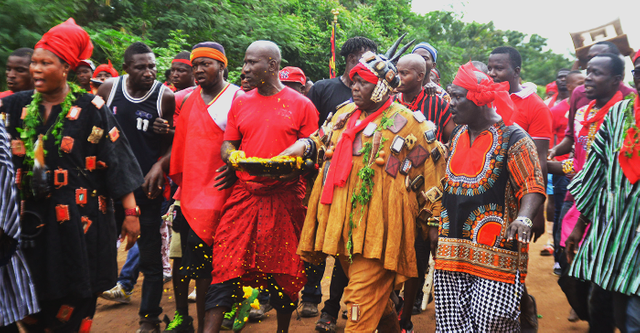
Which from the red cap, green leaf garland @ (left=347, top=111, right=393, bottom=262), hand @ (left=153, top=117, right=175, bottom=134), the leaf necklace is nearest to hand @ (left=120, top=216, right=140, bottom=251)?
the leaf necklace

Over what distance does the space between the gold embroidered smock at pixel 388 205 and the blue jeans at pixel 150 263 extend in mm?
1680

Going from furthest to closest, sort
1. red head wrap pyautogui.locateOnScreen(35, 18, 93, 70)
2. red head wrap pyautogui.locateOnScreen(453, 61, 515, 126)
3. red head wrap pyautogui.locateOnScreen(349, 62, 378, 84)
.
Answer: red head wrap pyautogui.locateOnScreen(349, 62, 378, 84)
red head wrap pyautogui.locateOnScreen(453, 61, 515, 126)
red head wrap pyautogui.locateOnScreen(35, 18, 93, 70)

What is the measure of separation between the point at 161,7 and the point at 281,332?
950cm

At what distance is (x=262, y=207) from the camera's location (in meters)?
4.34

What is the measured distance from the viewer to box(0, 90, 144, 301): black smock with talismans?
11.4 ft

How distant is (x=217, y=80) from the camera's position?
4.90 m

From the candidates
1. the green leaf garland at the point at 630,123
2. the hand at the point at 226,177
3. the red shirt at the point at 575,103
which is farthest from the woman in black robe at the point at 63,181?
the red shirt at the point at 575,103

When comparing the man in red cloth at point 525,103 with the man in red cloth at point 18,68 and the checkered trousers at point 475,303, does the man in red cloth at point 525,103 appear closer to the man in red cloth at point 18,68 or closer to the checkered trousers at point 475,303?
the checkered trousers at point 475,303

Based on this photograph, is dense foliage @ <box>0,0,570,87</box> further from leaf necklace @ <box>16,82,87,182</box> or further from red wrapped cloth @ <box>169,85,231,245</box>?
leaf necklace @ <box>16,82,87,182</box>

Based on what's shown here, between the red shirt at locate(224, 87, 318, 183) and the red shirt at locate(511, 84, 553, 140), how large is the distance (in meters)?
2.29

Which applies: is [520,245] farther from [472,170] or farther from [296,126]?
[296,126]

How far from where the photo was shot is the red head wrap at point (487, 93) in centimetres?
380

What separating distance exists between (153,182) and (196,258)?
83cm

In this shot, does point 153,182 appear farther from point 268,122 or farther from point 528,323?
point 528,323
